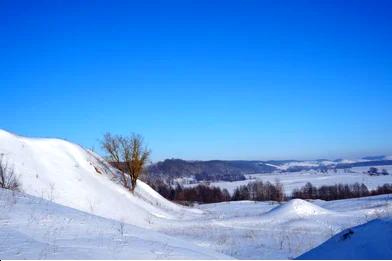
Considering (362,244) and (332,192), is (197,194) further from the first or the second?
(362,244)

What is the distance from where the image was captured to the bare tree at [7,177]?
81.5 feet

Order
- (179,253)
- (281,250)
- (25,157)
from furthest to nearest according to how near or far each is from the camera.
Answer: (25,157)
(281,250)
(179,253)

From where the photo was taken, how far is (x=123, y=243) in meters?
10.3

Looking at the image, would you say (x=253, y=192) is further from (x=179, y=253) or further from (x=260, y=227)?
(x=179, y=253)

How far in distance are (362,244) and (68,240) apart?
7.55 metres

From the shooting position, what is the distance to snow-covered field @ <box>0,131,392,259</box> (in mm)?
9578

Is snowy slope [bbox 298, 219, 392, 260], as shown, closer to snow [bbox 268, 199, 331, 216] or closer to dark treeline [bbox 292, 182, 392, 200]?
snow [bbox 268, 199, 331, 216]

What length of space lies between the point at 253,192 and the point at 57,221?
123582mm

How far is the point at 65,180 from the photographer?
31.3m

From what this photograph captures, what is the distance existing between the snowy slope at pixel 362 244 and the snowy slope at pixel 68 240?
3.19m

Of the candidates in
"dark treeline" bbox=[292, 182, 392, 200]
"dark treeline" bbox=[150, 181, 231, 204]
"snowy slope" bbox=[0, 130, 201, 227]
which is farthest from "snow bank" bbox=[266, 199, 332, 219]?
"dark treeline" bbox=[292, 182, 392, 200]

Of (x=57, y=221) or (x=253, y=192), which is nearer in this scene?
(x=57, y=221)

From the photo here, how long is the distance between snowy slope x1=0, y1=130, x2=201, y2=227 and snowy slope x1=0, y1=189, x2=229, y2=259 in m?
13.9

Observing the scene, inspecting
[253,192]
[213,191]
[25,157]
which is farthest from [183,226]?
[253,192]
